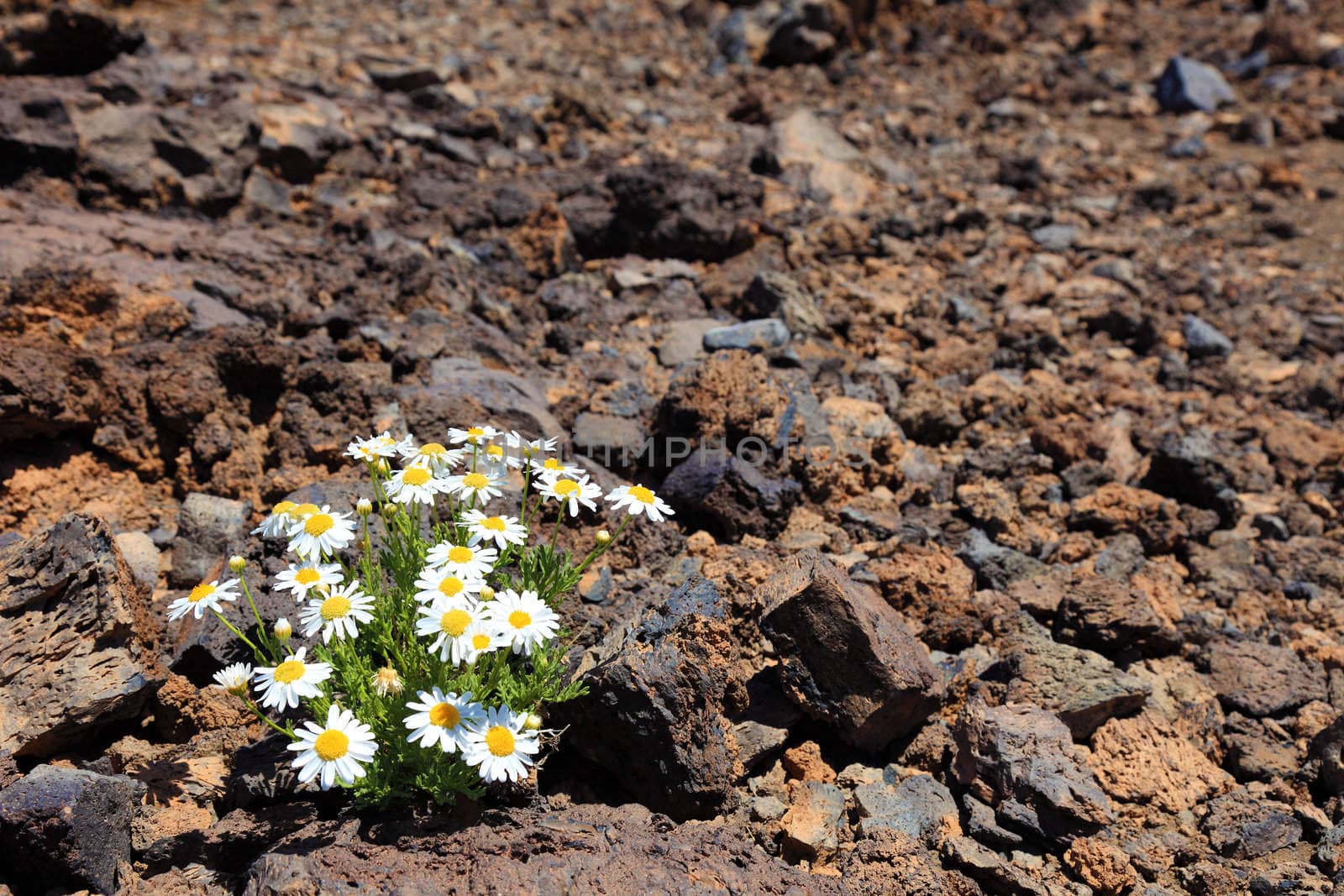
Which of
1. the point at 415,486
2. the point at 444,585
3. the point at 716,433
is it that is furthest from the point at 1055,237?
the point at 444,585

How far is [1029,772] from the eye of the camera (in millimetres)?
3938

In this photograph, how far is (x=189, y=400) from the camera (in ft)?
16.6

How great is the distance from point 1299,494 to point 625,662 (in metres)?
5.21

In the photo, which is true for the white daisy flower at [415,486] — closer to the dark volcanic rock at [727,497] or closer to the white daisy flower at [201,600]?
the white daisy flower at [201,600]

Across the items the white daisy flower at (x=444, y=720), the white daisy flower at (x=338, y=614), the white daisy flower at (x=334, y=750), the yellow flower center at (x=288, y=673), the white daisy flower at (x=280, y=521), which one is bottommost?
the white daisy flower at (x=334, y=750)

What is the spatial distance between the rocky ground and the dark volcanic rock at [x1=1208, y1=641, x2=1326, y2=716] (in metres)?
0.02

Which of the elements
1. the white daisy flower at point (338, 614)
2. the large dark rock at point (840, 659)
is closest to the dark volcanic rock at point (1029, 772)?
the large dark rock at point (840, 659)

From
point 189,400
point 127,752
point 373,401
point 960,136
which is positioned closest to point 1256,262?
point 960,136

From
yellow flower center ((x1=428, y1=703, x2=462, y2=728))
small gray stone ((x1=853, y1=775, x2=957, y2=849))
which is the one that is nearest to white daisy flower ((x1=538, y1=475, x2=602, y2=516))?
yellow flower center ((x1=428, y1=703, x2=462, y2=728))

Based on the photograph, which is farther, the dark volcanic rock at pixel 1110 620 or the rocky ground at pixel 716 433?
the dark volcanic rock at pixel 1110 620

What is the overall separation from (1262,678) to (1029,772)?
1.70 metres

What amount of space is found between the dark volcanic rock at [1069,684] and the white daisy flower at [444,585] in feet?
8.69

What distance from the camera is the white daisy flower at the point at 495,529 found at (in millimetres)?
3445

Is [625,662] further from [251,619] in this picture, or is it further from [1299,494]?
[1299,494]
